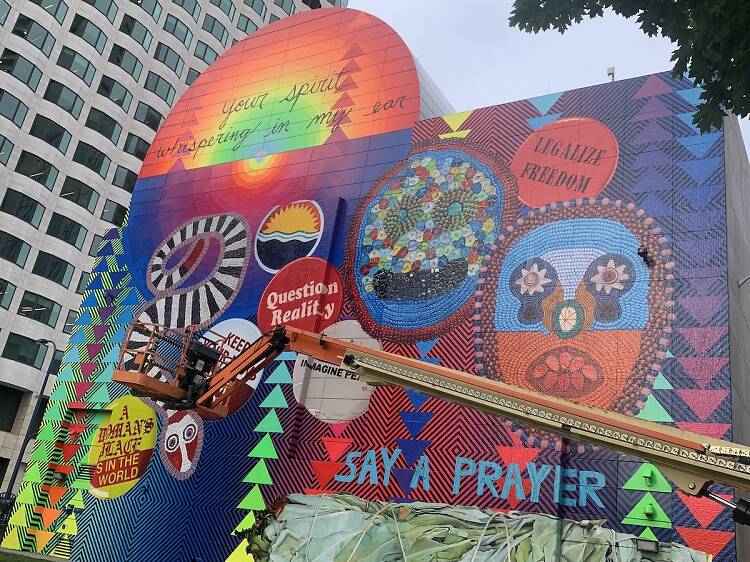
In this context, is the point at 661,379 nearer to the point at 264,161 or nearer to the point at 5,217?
the point at 264,161

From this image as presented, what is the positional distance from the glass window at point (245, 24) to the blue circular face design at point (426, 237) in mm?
44423

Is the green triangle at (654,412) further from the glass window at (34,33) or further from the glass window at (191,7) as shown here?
the glass window at (191,7)

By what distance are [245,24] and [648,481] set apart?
185 ft

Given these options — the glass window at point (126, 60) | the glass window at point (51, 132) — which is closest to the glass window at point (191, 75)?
the glass window at point (126, 60)

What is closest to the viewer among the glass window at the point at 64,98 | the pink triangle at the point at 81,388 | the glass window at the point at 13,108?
the pink triangle at the point at 81,388

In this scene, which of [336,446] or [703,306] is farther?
[336,446]

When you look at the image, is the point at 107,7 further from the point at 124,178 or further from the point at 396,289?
the point at 396,289

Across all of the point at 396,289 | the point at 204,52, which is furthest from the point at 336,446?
the point at 204,52

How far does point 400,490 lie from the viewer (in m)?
19.0

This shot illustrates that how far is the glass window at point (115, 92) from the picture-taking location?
51.4m

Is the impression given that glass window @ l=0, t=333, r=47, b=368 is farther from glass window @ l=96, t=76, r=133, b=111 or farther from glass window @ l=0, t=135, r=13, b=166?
glass window @ l=96, t=76, r=133, b=111

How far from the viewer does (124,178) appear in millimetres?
52688

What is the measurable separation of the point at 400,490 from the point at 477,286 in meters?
6.04

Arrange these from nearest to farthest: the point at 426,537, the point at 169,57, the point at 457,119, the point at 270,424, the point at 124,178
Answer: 1. the point at 426,537
2. the point at 270,424
3. the point at 457,119
4. the point at 124,178
5. the point at 169,57
